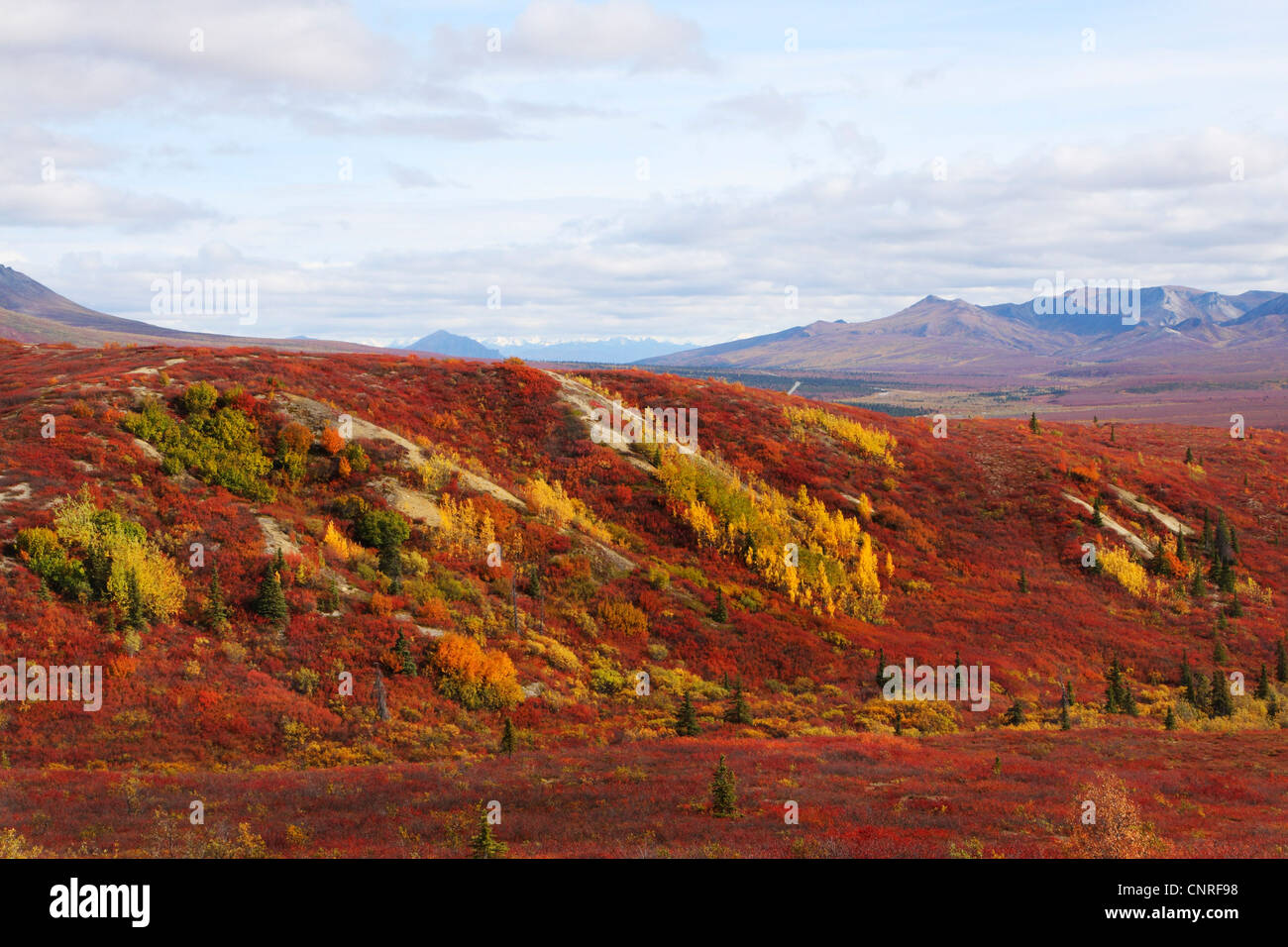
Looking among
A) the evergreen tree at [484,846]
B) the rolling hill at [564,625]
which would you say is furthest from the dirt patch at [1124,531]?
the evergreen tree at [484,846]

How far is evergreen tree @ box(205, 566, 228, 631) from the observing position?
25812mm

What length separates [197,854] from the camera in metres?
13.8

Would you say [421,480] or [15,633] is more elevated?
[421,480]

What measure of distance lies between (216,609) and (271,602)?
166cm

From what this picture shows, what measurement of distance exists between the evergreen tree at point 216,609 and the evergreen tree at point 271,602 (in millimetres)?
1025

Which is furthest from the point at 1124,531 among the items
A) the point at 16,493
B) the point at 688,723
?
the point at 16,493

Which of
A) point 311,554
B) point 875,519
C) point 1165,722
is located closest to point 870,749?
point 1165,722

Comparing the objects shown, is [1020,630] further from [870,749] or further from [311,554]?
[311,554]

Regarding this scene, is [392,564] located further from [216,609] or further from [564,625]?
[564,625]

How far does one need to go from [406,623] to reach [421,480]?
1022 centimetres

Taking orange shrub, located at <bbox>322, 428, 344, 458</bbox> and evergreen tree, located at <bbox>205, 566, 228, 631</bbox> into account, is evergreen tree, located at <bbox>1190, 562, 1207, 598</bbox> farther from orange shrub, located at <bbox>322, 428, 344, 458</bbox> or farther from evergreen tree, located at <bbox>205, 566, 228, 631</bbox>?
evergreen tree, located at <bbox>205, 566, 228, 631</bbox>

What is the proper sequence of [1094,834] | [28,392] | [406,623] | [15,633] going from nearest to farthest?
Answer: 1. [1094,834]
2. [15,633]
3. [406,623]
4. [28,392]

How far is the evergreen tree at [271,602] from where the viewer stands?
87.6ft

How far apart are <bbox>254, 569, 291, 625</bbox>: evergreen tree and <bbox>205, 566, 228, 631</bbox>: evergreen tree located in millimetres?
1025
